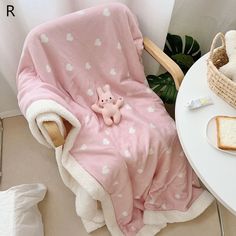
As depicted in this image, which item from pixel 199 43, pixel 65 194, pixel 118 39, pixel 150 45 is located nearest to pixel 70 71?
pixel 118 39

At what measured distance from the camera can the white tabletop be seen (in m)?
0.95

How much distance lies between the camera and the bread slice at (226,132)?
1021mm

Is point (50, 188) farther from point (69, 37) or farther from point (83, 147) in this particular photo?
point (69, 37)

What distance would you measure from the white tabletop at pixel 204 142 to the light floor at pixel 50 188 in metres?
0.67

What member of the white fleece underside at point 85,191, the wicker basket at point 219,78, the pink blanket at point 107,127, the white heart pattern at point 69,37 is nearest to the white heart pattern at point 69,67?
the pink blanket at point 107,127

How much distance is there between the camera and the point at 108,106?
4.74 ft

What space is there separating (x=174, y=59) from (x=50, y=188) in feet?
3.34

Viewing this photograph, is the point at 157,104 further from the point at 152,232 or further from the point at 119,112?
the point at 152,232

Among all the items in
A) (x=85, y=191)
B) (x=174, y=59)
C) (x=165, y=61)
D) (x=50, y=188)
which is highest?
(x=165, y=61)

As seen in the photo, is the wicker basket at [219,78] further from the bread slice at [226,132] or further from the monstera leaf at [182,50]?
the monstera leaf at [182,50]

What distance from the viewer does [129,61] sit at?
1516 mm

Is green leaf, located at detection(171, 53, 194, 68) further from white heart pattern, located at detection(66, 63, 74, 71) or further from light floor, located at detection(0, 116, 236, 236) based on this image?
light floor, located at detection(0, 116, 236, 236)

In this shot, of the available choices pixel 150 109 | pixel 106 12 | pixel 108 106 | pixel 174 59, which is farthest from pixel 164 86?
pixel 106 12

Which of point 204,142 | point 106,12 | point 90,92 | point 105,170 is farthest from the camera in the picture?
point 90,92
